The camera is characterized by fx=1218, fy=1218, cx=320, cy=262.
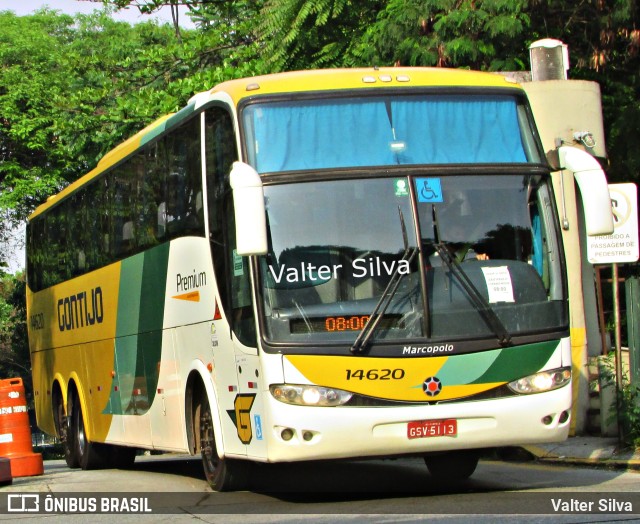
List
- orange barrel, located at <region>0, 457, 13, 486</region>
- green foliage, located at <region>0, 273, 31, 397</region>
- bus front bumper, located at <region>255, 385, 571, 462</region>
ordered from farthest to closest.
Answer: green foliage, located at <region>0, 273, 31, 397</region>, orange barrel, located at <region>0, 457, 13, 486</region>, bus front bumper, located at <region>255, 385, 571, 462</region>

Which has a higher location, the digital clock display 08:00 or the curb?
the digital clock display 08:00

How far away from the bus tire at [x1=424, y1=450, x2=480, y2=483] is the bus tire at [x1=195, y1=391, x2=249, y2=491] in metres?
1.77

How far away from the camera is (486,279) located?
9.67 meters

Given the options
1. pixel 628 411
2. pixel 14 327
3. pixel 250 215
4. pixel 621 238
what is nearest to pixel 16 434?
pixel 250 215

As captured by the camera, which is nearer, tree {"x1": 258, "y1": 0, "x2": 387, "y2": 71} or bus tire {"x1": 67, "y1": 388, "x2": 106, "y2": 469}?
bus tire {"x1": 67, "y1": 388, "x2": 106, "y2": 469}

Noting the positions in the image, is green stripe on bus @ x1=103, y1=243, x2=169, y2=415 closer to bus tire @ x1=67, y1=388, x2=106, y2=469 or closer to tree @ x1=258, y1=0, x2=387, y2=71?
bus tire @ x1=67, y1=388, x2=106, y2=469

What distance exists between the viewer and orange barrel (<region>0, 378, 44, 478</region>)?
13.8m

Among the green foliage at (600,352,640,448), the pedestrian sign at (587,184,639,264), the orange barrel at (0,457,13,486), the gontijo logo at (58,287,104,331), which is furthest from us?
the gontijo logo at (58,287,104,331)

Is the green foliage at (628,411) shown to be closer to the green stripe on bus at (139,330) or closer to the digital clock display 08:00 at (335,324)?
the digital clock display 08:00 at (335,324)

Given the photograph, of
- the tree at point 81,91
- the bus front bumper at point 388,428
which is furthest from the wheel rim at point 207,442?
the tree at point 81,91

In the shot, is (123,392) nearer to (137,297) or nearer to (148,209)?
(137,297)

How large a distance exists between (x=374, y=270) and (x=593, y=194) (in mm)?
1827

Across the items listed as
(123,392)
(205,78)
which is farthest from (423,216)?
(205,78)

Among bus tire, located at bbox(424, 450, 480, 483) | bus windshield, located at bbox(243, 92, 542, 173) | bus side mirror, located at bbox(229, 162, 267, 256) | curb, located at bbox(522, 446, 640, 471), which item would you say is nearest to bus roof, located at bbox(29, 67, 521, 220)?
bus windshield, located at bbox(243, 92, 542, 173)
